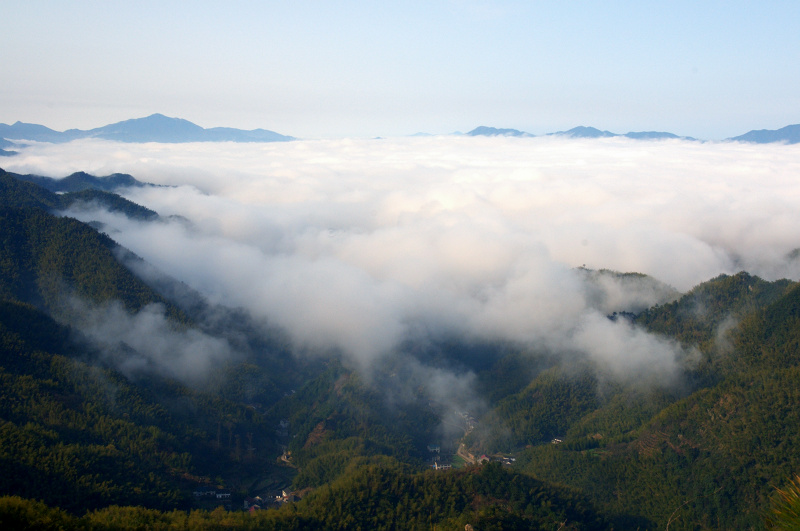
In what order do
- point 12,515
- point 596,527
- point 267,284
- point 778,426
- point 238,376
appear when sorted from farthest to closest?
point 267,284 < point 238,376 < point 778,426 < point 596,527 < point 12,515

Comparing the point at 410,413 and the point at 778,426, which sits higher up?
the point at 778,426

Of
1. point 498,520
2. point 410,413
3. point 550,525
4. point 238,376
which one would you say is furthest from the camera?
point 238,376

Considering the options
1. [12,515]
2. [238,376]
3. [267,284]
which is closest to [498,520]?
[12,515]

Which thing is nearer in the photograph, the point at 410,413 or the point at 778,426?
the point at 778,426

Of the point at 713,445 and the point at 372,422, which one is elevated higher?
the point at 713,445

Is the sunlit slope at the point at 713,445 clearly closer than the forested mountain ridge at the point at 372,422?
No

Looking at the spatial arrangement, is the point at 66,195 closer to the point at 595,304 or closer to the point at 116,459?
the point at 116,459

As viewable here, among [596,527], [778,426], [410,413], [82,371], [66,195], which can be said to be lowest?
[410,413]

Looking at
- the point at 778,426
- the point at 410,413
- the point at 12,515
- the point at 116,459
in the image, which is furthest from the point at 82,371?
the point at 778,426

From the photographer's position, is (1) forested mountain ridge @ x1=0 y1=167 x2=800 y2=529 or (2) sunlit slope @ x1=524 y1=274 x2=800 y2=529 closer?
(1) forested mountain ridge @ x1=0 y1=167 x2=800 y2=529

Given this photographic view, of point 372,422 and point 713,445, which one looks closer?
point 713,445

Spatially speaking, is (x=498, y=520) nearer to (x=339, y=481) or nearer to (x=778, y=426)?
(x=339, y=481)
